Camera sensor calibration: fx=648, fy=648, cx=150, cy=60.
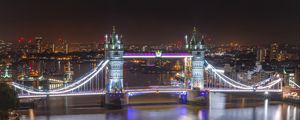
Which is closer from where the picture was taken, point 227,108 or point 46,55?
point 227,108

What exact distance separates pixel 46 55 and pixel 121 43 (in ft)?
114

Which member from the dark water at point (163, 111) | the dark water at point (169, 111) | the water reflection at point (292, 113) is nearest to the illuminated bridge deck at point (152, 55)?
the dark water at point (163, 111)

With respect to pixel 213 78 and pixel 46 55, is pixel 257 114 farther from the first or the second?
pixel 46 55

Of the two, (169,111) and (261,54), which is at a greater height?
(261,54)

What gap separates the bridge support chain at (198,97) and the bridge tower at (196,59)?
18.4 inches

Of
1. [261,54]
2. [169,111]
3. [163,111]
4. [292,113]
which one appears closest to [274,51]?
[261,54]

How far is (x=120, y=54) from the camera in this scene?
24.7 m

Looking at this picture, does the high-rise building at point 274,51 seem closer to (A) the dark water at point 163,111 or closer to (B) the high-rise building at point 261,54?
(B) the high-rise building at point 261,54

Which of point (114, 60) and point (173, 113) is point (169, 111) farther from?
point (114, 60)

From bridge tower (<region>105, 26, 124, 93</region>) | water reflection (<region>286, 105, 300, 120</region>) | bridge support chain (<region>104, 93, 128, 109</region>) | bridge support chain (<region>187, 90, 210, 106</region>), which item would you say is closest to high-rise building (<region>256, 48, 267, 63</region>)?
water reflection (<region>286, 105, 300, 120</region>)

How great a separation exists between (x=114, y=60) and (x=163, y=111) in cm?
302

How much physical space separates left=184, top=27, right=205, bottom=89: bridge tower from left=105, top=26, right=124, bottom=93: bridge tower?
3.13 metres

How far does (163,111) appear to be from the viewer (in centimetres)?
2308

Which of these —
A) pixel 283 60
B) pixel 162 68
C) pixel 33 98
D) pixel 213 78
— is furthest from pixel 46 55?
pixel 33 98
